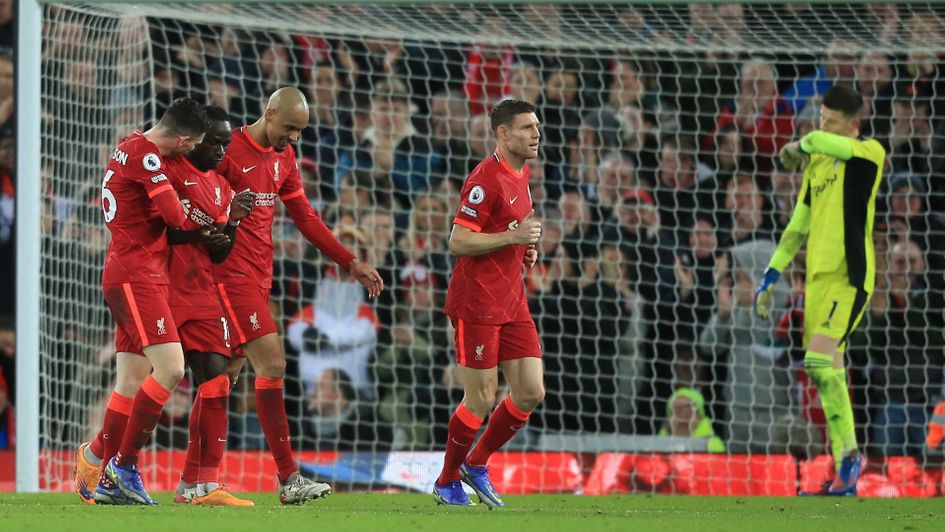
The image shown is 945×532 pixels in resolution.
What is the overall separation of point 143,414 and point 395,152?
493 centimetres

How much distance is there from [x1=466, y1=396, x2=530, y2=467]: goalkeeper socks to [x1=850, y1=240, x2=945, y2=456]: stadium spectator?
3.90m

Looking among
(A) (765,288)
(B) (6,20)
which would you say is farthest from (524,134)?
(B) (6,20)

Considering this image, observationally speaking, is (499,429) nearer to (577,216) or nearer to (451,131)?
(577,216)

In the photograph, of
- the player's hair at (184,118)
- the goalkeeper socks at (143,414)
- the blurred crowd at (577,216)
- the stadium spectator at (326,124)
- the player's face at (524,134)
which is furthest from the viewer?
the stadium spectator at (326,124)

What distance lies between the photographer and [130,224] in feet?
21.2

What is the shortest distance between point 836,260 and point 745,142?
3.07m

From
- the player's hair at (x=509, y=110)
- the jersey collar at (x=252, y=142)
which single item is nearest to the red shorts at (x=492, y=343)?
the player's hair at (x=509, y=110)

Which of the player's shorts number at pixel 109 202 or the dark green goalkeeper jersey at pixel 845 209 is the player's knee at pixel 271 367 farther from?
the dark green goalkeeper jersey at pixel 845 209

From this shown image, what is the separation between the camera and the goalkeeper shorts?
26.7 ft

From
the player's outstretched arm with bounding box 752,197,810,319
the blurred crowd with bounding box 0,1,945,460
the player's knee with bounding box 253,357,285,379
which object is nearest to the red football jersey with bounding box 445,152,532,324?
the player's knee with bounding box 253,357,285,379

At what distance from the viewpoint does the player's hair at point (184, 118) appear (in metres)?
6.37

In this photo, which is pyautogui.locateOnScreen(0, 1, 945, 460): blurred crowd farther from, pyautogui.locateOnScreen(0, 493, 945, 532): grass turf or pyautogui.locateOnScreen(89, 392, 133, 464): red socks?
pyautogui.locateOnScreen(89, 392, 133, 464): red socks

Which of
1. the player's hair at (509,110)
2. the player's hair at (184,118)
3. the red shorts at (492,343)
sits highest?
the player's hair at (509,110)

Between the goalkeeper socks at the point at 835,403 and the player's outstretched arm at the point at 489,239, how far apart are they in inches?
88.1
